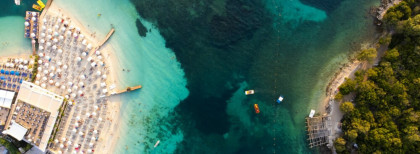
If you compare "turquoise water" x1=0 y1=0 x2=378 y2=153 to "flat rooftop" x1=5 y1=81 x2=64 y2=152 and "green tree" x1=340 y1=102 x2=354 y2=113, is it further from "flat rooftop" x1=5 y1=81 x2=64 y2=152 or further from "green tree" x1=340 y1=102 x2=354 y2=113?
"flat rooftop" x1=5 y1=81 x2=64 y2=152

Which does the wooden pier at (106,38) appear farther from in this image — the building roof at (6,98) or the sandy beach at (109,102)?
the building roof at (6,98)

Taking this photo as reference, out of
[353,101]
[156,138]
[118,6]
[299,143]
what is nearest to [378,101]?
[353,101]

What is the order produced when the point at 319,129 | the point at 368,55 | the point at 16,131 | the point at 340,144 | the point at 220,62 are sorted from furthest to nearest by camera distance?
the point at 220,62
the point at 319,129
the point at 340,144
the point at 16,131
the point at 368,55

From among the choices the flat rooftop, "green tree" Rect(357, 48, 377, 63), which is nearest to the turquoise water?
"green tree" Rect(357, 48, 377, 63)

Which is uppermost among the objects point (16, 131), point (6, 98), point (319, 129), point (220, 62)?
point (220, 62)

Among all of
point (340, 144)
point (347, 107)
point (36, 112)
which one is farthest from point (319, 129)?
point (36, 112)

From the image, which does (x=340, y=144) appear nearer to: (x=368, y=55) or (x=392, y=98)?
(x=392, y=98)

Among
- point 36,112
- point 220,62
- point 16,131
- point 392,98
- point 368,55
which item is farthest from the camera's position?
point 220,62
